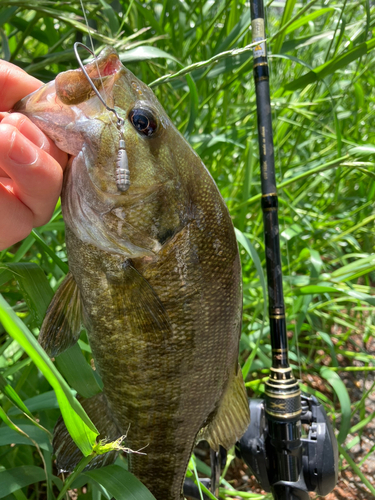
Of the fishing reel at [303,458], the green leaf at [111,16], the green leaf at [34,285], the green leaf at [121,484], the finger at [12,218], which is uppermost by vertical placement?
the green leaf at [111,16]

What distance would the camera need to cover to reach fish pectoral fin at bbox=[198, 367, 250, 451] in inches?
49.2

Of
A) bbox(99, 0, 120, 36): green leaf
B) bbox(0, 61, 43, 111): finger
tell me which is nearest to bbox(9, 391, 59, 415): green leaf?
bbox(0, 61, 43, 111): finger

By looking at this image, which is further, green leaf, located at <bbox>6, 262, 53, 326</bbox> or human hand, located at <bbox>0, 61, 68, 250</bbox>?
green leaf, located at <bbox>6, 262, 53, 326</bbox>

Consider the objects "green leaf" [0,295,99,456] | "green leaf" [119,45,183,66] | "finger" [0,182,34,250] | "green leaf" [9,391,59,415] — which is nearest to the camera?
"green leaf" [0,295,99,456]

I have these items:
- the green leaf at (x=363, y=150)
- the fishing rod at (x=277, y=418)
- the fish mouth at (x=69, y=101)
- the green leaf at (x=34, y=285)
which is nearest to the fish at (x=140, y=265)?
the fish mouth at (x=69, y=101)

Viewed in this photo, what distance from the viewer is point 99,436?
1261 millimetres

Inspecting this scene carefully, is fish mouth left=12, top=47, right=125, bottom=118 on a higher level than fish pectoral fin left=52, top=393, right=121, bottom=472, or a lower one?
higher

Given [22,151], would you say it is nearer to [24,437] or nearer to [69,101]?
[69,101]

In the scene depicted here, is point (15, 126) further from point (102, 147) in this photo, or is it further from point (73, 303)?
point (73, 303)

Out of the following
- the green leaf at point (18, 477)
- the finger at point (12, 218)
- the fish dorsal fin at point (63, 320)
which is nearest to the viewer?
the finger at point (12, 218)

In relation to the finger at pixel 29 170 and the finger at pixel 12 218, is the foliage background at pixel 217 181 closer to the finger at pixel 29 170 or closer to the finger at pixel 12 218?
the finger at pixel 12 218

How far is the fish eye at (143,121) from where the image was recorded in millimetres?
1027

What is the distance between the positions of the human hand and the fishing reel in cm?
103

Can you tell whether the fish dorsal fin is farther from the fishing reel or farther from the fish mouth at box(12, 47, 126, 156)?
the fishing reel
